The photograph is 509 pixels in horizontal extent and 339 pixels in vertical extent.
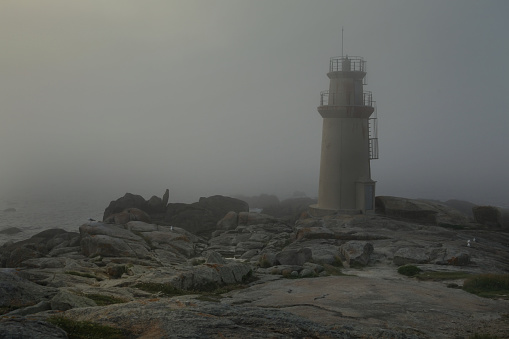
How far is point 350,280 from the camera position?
19891mm

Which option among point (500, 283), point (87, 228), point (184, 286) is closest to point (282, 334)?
point (184, 286)

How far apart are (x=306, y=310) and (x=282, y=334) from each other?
12.7 ft

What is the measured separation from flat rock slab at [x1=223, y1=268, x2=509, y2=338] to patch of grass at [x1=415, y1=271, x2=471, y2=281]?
1.93 m

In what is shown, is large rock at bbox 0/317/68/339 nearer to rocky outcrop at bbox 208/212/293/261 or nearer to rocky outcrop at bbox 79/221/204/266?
rocky outcrop at bbox 79/221/204/266

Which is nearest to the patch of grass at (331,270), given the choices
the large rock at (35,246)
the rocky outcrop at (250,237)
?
the rocky outcrop at (250,237)

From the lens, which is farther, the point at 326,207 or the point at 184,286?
the point at 326,207

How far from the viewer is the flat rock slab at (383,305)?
13180 millimetres

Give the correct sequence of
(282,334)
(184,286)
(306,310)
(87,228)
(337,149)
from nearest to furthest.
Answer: (282,334)
(306,310)
(184,286)
(87,228)
(337,149)

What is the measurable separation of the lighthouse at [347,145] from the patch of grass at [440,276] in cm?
2126

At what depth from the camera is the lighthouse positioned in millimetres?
45938

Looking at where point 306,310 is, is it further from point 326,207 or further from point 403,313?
point 326,207

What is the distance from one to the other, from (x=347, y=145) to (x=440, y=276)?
2416 cm

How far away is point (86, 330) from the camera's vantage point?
988 centimetres

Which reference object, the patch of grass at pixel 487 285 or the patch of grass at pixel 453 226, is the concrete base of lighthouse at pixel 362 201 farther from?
the patch of grass at pixel 487 285
